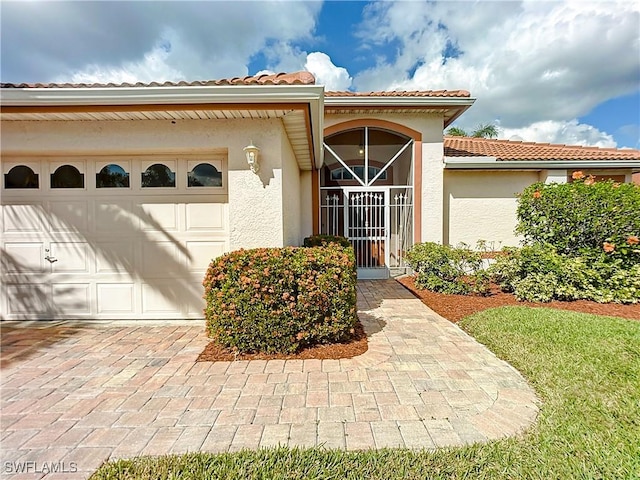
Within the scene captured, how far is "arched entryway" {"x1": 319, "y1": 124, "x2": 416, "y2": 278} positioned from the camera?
10500mm

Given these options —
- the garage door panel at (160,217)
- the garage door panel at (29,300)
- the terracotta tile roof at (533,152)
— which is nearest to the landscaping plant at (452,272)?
the terracotta tile roof at (533,152)

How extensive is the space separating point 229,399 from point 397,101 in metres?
9.79

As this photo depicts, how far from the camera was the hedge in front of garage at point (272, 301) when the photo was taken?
4.24 meters

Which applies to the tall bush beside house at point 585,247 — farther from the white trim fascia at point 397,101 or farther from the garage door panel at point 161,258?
the garage door panel at point 161,258

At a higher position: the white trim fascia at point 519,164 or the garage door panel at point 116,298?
the white trim fascia at point 519,164

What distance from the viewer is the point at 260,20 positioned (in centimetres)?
737

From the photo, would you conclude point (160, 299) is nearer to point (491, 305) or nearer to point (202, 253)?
point (202, 253)

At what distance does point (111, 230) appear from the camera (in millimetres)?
5609

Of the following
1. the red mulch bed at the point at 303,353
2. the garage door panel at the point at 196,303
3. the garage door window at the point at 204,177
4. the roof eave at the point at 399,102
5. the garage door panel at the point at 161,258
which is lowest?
the red mulch bed at the point at 303,353

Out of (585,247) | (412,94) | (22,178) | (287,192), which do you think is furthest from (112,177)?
(585,247)

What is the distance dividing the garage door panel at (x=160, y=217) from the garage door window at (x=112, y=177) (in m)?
0.59

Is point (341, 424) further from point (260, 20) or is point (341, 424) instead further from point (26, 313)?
point (260, 20)

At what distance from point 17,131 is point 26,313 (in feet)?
11.2

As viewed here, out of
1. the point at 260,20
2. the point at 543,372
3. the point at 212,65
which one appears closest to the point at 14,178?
the point at 212,65
